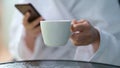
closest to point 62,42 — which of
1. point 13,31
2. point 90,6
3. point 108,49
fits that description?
point 108,49

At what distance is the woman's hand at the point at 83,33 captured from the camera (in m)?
0.75

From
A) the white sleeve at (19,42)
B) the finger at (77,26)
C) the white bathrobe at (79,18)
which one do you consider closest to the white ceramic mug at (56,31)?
the finger at (77,26)

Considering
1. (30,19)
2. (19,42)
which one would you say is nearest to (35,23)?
(30,19)

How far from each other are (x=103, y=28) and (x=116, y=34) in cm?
5

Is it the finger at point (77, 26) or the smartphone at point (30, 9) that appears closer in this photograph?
the finger at point (77, 26)

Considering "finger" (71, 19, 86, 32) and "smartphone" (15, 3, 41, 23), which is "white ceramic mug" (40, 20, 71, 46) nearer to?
"finger" (71, 19, 86, 32)

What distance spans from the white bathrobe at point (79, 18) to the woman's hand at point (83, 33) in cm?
3

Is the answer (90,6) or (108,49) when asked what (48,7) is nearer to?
(90,6)

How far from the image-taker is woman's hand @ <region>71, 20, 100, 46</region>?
0.75m

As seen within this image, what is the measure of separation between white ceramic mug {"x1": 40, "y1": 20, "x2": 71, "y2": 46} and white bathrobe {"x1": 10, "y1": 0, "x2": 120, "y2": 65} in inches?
6.2

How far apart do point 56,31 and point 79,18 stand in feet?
1.11

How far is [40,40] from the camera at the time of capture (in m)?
1.03

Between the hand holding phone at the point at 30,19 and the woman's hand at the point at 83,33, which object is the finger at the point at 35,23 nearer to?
the hand holding phone at the point at 30,19

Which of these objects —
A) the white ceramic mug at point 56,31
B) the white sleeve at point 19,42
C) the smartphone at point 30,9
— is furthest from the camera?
the white sleeve at point 19,42
